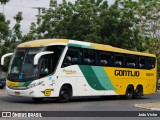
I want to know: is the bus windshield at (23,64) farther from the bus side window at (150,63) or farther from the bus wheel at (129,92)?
the bus side window at (150,63)

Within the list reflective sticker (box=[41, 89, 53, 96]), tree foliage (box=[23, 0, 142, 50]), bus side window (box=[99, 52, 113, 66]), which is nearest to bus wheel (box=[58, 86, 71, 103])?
reflective sticker (box=[41, 89, 53, 96])

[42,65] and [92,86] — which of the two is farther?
[92,86]

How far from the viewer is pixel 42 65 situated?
20281 mm

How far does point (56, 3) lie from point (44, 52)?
81.8ft

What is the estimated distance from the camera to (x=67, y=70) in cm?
2147

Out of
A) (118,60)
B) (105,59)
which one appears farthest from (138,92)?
(105,59)

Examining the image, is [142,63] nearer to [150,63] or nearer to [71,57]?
[150,63]

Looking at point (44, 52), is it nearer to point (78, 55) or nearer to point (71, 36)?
point (78, 55)

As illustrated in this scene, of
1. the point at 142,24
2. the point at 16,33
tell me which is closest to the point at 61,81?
the point at 16,33

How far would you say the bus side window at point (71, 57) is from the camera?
21.4 m

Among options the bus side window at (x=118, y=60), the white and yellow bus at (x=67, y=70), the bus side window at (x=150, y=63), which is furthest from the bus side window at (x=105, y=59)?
the bus side window at (x=150, y=63)

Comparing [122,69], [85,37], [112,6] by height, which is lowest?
[122,69]

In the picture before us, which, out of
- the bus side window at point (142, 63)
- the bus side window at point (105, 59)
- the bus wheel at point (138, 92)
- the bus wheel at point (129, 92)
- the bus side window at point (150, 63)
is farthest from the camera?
the bus side window at point (150, 63)

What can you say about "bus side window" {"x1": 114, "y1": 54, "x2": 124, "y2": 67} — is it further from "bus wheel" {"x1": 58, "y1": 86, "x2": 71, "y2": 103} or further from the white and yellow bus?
"bus wheel" {"x1": 58, "y1": 86, "x2": 71, "y2": 103}
